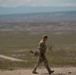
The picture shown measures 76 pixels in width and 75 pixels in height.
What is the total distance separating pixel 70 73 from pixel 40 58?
5.97ft

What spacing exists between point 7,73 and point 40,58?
2.11 metres

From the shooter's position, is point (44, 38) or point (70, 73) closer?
point (44, 38)

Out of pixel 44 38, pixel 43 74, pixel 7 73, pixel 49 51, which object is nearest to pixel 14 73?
pixel 7 73

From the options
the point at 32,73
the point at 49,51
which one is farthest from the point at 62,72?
the point at 49,51

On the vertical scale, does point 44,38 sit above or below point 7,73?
above

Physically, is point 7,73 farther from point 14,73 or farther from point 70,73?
point 70,73

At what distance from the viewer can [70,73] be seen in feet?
53.1

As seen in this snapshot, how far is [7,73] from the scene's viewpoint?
54.1ft

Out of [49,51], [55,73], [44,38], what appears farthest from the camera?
[49,51]

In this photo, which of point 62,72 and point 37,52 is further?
point 62,72

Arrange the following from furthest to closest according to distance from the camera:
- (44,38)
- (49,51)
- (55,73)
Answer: (49,51), (55,73), (44,38)

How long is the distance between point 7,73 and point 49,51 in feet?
112

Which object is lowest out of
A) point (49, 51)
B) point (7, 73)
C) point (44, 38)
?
point (49, 51)

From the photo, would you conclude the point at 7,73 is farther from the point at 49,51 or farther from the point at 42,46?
the point at 49,51
